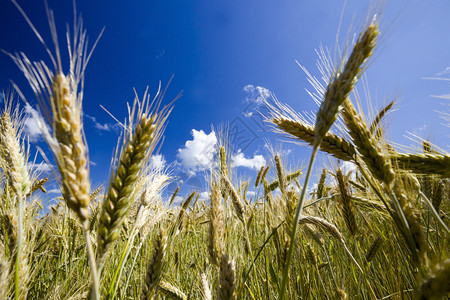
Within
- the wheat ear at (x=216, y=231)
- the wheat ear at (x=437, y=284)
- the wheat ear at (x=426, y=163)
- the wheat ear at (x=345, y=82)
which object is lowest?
the wheat ear at (x=437, y=284)

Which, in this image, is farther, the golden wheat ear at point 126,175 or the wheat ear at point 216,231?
the wheat ear at point 216,231

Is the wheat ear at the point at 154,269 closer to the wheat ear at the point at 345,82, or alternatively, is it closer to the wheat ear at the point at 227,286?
the wheat ear at the point at 227,286

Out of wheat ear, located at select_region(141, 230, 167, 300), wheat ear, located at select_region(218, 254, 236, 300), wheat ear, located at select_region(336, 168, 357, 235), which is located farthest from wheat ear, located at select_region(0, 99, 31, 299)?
wheat ear, located at select_region(336, 168, 357, 235)

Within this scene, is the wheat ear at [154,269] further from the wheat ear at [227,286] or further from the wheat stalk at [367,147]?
the wheat stalk at [367,147]

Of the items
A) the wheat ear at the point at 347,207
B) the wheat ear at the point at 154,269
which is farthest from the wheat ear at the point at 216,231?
the wheat ear at the point at 347,207

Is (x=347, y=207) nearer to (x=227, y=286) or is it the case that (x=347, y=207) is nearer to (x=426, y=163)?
(x=426, y=163)

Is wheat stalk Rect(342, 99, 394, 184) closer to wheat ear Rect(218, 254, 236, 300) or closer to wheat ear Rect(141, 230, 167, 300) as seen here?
wheat ear Rect(218, 254, 236, 300)

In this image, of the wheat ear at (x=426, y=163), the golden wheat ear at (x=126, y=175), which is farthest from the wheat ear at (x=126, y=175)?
the wheat ear at (x=426, y=163)

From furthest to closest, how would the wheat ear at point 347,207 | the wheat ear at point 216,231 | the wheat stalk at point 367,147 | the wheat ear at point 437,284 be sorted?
the wheat ear at point 347,207 → the wheat ear at point 216,231 → the wheat stalk at point 367,147 → the wheat ear at point 437,284

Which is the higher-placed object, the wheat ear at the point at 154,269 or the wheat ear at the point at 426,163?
the wheat ear at the point at 426,163

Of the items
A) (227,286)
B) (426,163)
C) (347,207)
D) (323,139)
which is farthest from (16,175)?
(426,163)

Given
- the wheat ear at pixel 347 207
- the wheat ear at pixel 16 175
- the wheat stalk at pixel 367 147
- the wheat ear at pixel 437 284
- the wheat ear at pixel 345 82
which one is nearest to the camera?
the wheat ear at pixel 437 284

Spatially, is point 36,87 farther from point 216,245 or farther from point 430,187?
point 430,187

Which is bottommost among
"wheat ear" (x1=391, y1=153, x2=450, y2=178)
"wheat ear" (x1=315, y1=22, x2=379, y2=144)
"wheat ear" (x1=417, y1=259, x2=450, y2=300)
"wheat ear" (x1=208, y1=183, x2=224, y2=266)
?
"wheat ear" (x1=417, y1=259, x2=450, y2=300)
